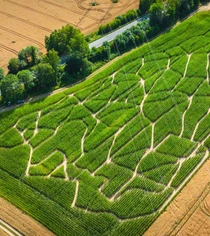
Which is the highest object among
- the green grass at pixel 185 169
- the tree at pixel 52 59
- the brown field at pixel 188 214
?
the tree at pixel 52 59

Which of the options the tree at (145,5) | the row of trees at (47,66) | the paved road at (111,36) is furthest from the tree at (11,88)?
the tree at (145,5)

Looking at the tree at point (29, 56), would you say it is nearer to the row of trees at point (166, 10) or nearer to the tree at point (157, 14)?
the tree at point (157, 14)

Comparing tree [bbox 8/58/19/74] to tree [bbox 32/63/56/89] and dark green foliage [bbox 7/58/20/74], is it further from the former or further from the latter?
tree [bbox 32/63/56/89]

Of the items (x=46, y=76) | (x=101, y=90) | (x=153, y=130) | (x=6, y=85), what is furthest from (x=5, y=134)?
(x=153, y=130)

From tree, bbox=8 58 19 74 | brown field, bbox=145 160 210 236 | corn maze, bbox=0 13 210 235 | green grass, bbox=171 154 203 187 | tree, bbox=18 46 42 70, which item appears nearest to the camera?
brown field, bbox=145 160 210 236

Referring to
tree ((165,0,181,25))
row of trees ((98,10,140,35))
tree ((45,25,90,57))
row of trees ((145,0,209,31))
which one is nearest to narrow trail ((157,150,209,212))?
tree ((45,25,90,57))

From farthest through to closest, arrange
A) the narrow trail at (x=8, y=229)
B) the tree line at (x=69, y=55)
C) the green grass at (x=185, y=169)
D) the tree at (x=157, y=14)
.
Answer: the tree at (x=157, y=14), the tree line at (x=69, y=55), the green grass at (x=185, y=169), the narrow trail at (x=8, y=229)

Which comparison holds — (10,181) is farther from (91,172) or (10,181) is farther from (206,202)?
(206,202)
